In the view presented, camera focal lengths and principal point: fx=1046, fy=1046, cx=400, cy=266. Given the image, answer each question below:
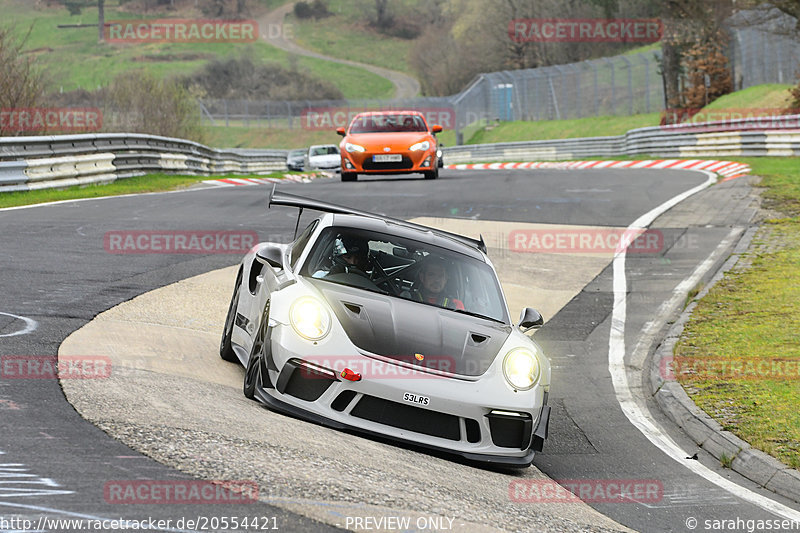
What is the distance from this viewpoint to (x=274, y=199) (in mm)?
7980

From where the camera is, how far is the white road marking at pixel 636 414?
650cm

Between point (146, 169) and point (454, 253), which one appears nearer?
point (454, 253)

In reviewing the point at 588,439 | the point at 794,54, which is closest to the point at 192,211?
the point at 588,439

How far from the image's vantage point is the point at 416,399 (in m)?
6.25

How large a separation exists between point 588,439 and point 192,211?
12093mm

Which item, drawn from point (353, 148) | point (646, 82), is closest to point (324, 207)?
point (353, 148)

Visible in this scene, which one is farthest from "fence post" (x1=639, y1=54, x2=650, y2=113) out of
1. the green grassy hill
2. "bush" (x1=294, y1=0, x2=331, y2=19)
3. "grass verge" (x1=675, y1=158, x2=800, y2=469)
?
"bush" (x1=294, y1=0, x2=331, y2=19)

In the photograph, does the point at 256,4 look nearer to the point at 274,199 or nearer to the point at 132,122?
the point at 132,122

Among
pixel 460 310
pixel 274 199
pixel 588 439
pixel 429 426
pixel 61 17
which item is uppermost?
pixel 61 17

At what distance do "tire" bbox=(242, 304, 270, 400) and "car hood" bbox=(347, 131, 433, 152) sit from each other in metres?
18.2

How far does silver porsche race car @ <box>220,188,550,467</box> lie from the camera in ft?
20.6

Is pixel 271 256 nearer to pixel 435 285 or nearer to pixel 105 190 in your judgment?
pixel 435 285

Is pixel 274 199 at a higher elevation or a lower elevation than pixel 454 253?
higher

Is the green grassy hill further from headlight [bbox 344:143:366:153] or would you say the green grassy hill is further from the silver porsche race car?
the silver porsche race car
